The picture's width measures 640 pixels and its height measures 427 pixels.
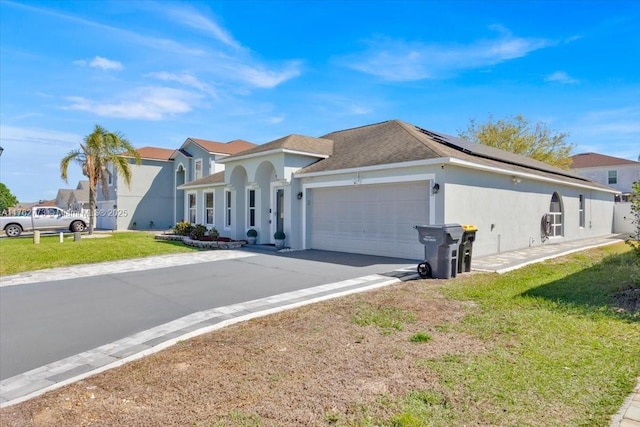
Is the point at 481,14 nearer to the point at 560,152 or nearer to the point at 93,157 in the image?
the point at 93,157

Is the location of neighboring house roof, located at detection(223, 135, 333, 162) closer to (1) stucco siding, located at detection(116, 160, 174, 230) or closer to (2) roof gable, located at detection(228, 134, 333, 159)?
(2) roof gable, located at detection(228, 134, 333, 159)

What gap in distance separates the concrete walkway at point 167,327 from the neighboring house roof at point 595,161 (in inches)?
1418

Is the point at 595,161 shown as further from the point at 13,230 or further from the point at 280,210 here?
the point at 13,230

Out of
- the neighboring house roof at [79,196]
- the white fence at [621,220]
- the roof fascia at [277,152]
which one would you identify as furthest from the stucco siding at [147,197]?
the neighboring house roof at [79,196]

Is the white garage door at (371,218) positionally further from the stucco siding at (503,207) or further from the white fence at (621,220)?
the white fence at (621,220)

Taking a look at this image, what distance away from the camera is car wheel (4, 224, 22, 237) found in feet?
82.5

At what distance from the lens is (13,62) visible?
483 inches

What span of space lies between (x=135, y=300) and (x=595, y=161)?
4845 cm

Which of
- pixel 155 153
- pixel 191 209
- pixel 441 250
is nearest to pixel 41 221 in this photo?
pixel 155 153

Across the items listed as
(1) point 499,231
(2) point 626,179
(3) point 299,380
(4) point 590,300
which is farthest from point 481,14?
(2) point 626,179

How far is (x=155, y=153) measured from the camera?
106ft

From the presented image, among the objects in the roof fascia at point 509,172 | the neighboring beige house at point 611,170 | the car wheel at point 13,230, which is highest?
the neighboring beige house at point 611,170

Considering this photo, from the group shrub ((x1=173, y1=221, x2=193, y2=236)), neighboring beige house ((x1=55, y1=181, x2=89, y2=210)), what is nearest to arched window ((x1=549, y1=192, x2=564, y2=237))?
shrub ((x1=173, y1=221, x2=193, y2=236))

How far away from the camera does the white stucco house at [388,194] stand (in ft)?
41.1
